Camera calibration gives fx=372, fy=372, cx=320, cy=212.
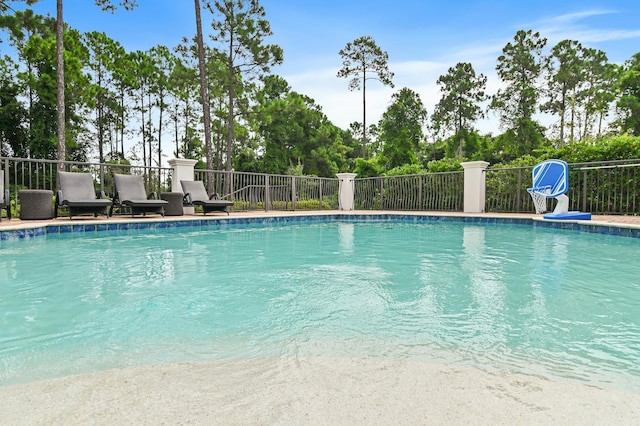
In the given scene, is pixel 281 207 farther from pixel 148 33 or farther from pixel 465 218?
pixel 148 33

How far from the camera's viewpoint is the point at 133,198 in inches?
315

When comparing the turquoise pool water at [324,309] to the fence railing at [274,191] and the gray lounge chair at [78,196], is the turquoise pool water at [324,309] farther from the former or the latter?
the fence railing at [274,191]

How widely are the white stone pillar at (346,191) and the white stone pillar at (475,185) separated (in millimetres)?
4305

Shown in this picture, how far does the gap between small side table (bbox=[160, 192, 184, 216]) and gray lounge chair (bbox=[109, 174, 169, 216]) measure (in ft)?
1.16

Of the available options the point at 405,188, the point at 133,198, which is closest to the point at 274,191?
the point at 405,188

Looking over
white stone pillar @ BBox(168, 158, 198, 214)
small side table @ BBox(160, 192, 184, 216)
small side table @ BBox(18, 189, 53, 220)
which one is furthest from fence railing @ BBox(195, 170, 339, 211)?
small side table @ BBox(18, 189, 53, 220)

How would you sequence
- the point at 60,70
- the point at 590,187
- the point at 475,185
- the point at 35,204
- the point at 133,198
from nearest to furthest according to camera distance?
the point at 35,204
the point at 133,198
the point at 590,187
the point at 475,185
the point at 60,70

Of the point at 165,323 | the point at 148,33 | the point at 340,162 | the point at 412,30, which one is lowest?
the point at 165,323

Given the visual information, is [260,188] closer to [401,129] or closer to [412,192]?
[412,192]

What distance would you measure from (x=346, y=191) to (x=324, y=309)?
11503 millimetres

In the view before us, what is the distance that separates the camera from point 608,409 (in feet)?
3.82

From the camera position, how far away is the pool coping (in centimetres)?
578

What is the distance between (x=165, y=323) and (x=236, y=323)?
39cm

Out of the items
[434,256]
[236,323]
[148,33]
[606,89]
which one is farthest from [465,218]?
[606,89]
